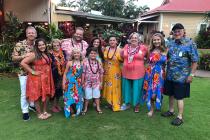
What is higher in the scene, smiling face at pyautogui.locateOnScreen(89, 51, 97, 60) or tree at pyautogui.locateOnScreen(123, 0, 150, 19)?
tree at pyautogui.locateOnScreen(123, 0, 150, 19)

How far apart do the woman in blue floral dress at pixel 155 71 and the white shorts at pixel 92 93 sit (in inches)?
35.2

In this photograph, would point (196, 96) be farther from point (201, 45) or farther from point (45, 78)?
point (201, 45)

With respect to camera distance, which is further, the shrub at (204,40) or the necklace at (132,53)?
the shrub at (204,40)

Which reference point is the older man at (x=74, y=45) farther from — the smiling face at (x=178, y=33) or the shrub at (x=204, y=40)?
the shrub at (x=204, y=40)

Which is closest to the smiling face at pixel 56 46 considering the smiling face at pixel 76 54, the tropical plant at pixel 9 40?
the smiling face at pixel 76 54

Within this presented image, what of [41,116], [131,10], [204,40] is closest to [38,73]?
[41,116]

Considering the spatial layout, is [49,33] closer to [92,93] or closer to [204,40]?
[92,93]

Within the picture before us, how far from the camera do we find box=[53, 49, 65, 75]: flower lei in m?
4.46

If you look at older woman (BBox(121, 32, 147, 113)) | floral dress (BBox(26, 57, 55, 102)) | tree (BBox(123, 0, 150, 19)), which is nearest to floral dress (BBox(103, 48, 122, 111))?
older woman (BBox(121, 32, 147, 113))

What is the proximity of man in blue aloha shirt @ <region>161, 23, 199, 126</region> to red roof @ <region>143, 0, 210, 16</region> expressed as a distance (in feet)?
55.6

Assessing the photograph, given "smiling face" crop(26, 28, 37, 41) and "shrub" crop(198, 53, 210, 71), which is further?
"shrub" crop(198, 53, 210, 71)

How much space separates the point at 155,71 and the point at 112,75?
0.84 meters

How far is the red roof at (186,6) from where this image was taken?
20.0m

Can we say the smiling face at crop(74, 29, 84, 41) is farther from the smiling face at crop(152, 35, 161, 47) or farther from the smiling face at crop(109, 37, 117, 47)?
the smiling face at crop(152, 35, 161, 47)
